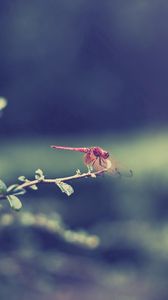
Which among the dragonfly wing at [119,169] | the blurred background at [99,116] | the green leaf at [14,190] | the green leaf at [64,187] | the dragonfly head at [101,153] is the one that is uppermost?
the blurred background at [99,116]

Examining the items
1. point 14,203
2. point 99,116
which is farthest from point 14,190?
point 99,116

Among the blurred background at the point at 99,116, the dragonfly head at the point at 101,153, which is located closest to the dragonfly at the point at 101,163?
the dragonfly head at the point at 101,153

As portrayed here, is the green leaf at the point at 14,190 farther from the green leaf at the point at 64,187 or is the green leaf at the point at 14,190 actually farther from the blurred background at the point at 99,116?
the blurred background at the point at 99,116

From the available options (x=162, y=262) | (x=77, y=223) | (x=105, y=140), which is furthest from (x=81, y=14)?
(x=162, y=262)

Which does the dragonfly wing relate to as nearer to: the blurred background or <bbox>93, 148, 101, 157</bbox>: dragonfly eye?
A: <bbox>93, 148, 101, 157</bbox>: dragonfly eye

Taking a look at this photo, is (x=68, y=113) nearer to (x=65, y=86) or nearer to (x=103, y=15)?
(x=65, y=86)

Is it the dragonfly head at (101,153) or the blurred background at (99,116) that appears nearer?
the dragonfly head at (101,153)

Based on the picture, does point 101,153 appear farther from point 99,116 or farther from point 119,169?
point 99,116

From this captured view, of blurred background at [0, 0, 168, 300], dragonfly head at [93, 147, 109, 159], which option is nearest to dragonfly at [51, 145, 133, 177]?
dragonfly head at [93, 147, 109, 159]
